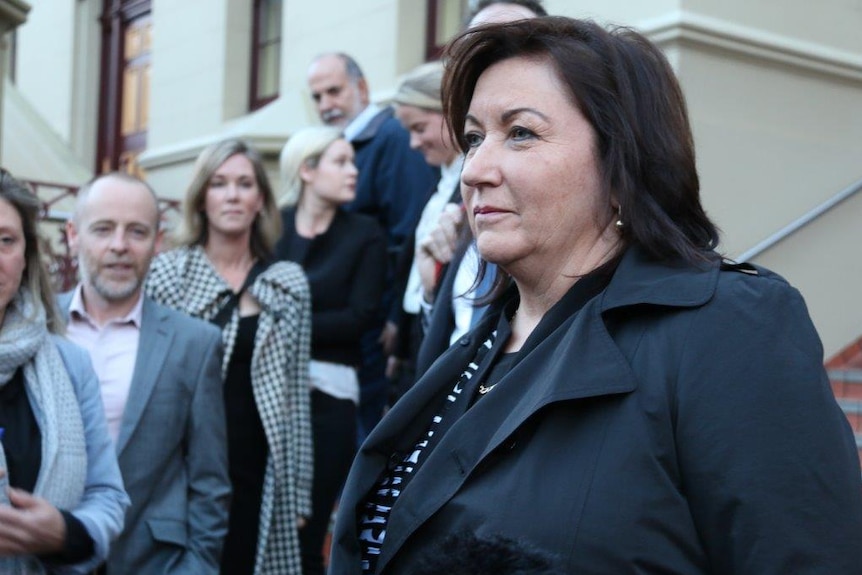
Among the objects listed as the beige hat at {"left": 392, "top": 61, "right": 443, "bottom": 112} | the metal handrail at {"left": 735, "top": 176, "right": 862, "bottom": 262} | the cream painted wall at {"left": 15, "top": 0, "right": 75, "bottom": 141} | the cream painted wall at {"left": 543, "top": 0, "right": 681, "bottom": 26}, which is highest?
the cream painted wall at {"left": 15, "top": 0, "right": 75, "bottom": 141}

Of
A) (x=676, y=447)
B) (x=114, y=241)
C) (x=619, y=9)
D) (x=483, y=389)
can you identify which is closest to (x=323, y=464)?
(x=114, y=241)

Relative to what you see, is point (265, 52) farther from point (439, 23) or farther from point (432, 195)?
point (432, 195)

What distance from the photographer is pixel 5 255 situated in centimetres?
348

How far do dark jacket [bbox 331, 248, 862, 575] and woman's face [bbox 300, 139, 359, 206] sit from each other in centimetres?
374

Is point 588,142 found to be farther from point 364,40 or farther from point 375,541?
point 364,40

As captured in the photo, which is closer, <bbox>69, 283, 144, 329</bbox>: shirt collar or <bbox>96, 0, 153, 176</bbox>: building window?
<bbox>69, 283, 144, 329</bbox>: shirt collar

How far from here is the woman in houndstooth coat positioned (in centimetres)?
508

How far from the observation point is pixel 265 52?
13.2m

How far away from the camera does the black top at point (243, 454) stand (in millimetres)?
5098

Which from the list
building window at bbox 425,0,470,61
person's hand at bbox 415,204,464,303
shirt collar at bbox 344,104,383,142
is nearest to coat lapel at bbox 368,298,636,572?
person's hand at bbox 415,204,464,303

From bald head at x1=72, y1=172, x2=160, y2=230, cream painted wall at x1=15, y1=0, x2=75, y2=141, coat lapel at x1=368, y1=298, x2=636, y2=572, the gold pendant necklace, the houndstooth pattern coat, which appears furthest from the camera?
cream painted wall at x1=15, y1=0, x2=75, y2=141

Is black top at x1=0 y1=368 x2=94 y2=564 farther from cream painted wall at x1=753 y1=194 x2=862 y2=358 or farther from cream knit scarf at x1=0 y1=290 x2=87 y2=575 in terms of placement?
cream painted wall at x1=753 y1=194 x2=862 y2=358

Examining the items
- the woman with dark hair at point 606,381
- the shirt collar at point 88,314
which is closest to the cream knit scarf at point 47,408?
the shirt collar at point 88,314

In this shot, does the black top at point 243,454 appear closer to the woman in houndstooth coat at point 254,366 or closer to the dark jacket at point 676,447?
the woman in houndstooth coat at point 254,366
